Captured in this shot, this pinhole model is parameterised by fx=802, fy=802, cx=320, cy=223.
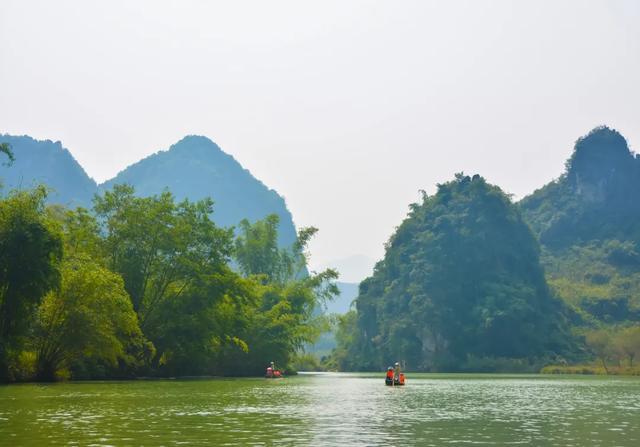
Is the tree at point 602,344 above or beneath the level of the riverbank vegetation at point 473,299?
beneath

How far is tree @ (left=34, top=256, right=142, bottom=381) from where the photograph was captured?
5353 centimetres

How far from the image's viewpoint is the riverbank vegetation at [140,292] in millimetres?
48844

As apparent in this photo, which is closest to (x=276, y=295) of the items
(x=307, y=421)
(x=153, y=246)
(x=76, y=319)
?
(x=153, y=246)

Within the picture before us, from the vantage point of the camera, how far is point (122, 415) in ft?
88.2

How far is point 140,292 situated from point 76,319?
17.0 metres

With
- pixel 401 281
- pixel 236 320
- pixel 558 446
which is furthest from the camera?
pixel 401 281

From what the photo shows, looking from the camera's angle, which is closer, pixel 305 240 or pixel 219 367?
pixel 219 367

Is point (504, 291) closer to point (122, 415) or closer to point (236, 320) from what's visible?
point (236, 320)

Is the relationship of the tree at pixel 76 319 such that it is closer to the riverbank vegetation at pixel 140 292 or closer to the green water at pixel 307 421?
the riverbank vegetation at pixel 140 292

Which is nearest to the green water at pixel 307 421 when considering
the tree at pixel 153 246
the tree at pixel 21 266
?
the tree at pixel 21 266

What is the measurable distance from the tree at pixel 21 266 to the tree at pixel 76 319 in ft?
11.0

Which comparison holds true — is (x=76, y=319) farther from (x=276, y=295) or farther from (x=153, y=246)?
(x=276, y=295)

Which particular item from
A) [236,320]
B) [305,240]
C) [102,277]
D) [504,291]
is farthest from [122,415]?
[504,291]

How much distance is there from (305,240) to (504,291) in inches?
1880
